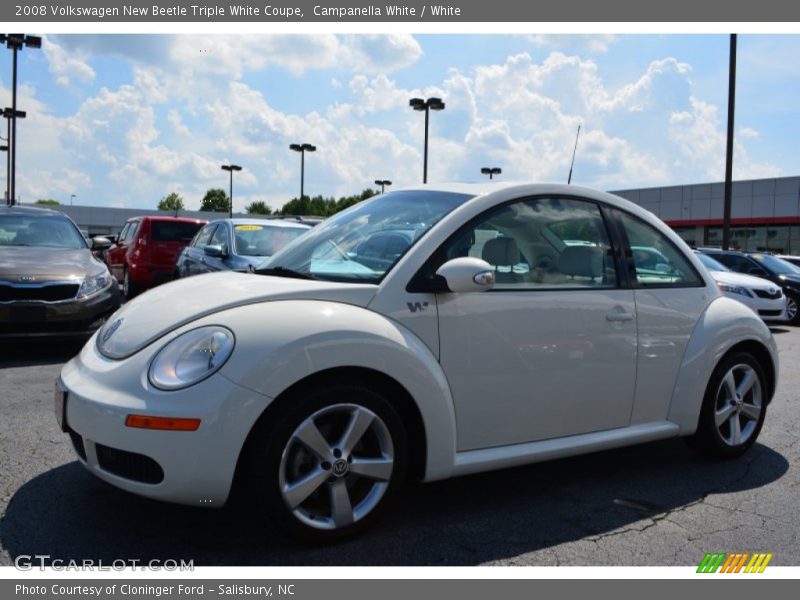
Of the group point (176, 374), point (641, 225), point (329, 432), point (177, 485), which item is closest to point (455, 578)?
point (329, 432)

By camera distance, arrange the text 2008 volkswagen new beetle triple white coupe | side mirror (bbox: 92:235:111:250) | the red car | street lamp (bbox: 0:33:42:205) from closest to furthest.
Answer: the text 2008 volkswagen new beetle triple white coupe, side mirror (bbox: 92:235:111:250), the red car, street lamp (bbox: 0:33:42:205)

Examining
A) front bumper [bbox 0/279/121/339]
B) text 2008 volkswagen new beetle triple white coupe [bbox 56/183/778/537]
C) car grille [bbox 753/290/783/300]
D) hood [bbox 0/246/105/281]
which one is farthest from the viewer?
car grille [bbox 753/290/783/300]

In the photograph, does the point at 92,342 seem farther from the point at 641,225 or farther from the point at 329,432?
the point at 641,225

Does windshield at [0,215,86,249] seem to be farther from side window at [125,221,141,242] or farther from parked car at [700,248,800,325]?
parked car at [700,248,800,325]

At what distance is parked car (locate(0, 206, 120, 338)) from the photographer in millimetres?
7086

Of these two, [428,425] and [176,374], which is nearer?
[176,374]

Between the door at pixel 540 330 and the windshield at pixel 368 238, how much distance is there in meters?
0.24

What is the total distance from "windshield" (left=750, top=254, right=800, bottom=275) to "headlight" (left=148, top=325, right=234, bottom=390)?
15.2 m

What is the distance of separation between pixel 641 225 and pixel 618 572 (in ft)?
7.00

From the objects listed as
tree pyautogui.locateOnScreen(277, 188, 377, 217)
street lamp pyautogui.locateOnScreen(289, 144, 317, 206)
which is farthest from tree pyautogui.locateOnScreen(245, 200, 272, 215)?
street lamp pyautogui.locateOnScreen(289, 144, 317, 206)

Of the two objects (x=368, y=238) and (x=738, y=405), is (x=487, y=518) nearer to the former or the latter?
(x=368, y=238)

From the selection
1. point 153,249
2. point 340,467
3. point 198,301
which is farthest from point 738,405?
point 153,249

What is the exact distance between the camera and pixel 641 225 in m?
4.36

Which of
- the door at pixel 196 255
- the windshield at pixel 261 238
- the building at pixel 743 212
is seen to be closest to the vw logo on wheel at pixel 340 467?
the windshield at pixel 261 238
